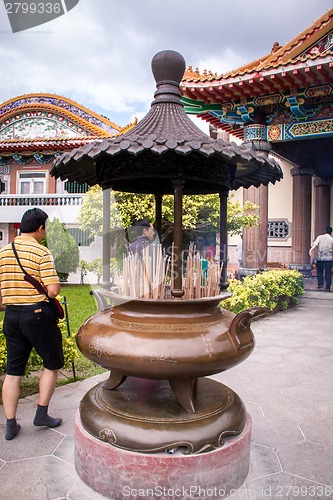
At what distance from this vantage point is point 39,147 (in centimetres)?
1797

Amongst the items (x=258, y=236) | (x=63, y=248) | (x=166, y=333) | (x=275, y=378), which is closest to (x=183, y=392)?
Result: (x=166, y=333)

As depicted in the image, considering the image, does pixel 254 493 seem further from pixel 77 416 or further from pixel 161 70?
pixel 161 70

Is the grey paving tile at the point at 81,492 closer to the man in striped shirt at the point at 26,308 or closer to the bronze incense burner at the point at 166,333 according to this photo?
the bronze incense burner at the point at 166,333

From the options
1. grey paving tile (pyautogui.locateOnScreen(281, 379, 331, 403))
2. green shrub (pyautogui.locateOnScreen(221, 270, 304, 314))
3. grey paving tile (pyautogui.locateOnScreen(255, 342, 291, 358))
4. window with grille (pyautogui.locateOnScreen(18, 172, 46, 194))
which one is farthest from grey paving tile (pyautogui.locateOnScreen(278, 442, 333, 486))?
window with grille (pyautogui.locateOnScreen(18, 172, 46, 194))

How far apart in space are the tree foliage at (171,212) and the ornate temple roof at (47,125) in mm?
7258

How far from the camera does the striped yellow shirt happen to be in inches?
119

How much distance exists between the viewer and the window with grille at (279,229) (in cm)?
1506

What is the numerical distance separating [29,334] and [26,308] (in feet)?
0.64

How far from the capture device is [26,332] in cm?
304

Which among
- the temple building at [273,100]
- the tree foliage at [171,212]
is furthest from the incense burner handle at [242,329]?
the temple building at [273,100]

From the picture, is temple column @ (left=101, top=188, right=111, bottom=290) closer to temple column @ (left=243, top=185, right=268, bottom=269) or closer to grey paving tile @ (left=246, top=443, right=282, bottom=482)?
grey paving tile @ (left=246, top=443, right=282, bottom=482)

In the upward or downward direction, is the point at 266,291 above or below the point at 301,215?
below

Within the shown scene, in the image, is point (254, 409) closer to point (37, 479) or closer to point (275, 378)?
point (275, 378)

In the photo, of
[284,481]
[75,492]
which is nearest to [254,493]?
[284,481]
